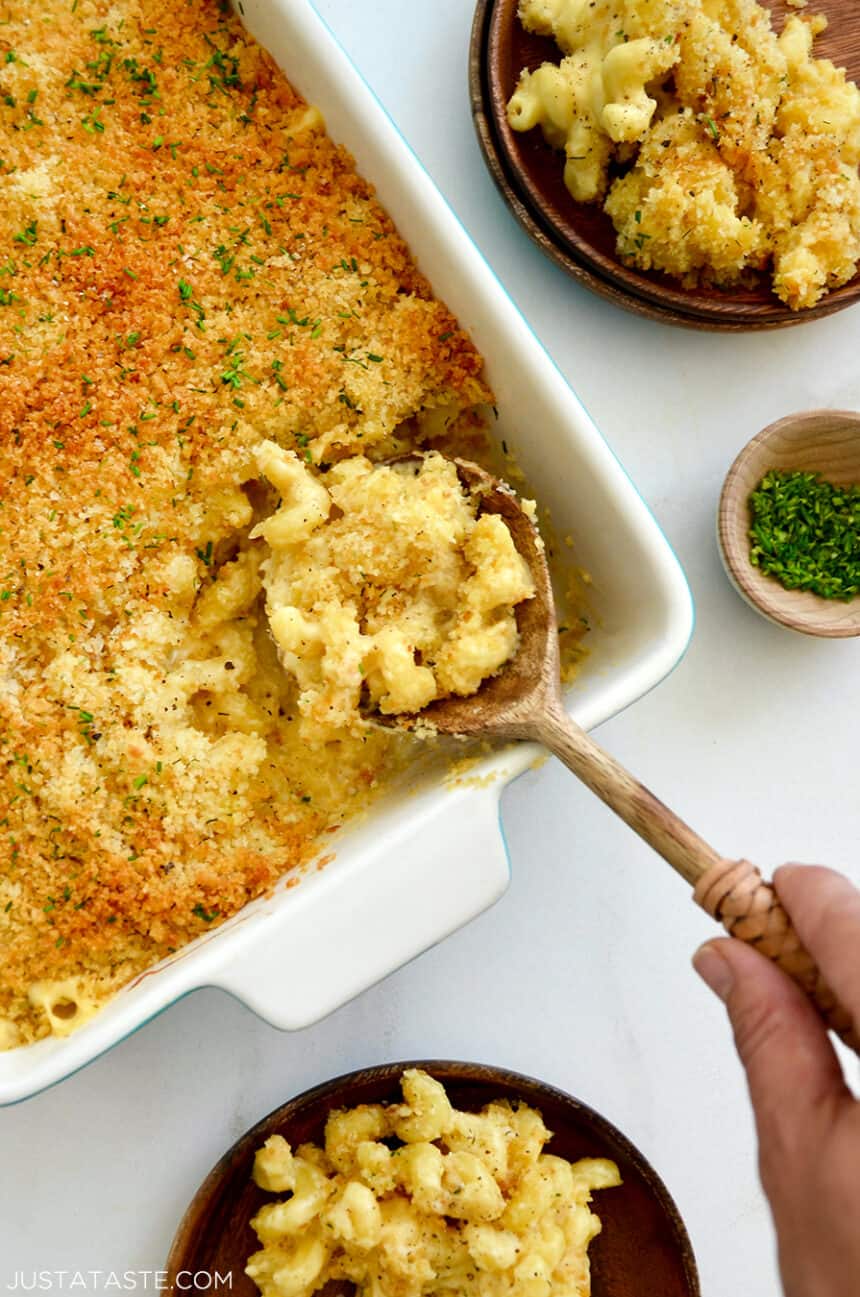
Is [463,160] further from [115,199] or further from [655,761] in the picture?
[655,761]

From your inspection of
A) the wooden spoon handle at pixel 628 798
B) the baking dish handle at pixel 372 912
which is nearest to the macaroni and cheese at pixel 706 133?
the wooden spoon handle at pixel 628 798

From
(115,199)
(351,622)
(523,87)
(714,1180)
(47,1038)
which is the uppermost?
(115,199)

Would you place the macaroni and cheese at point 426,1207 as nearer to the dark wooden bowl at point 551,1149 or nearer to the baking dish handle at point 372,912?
the dark wooden bowl at point 551,1149

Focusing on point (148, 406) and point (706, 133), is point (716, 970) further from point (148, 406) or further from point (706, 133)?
point (706, 133)

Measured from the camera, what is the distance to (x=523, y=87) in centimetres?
168

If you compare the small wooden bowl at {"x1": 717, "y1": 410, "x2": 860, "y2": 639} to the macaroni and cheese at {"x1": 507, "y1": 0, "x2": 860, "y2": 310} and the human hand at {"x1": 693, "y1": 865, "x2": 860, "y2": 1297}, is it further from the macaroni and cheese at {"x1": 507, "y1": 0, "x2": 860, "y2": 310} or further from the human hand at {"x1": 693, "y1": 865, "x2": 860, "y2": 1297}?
the human hand at {"x1": 693, "y1": 865, "x2": 860, "y2": 1297}

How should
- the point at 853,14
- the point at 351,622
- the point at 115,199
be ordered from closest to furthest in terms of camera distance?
the point at 351,622, the point at 115,199, the point at 853,14

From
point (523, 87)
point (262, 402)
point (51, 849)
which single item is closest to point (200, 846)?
point (51, 849)

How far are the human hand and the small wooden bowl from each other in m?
0.77

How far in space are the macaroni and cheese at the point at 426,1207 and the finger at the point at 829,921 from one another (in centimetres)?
77

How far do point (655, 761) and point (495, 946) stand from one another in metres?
0.41

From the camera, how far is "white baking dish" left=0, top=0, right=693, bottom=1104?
54.7 inches

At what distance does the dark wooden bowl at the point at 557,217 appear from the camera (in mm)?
1686

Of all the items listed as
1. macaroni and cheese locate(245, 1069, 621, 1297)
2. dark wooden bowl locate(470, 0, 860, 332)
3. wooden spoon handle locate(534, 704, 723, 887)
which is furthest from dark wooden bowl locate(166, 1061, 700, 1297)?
dark wooden bowl locate(470, 0, 860, 332)
